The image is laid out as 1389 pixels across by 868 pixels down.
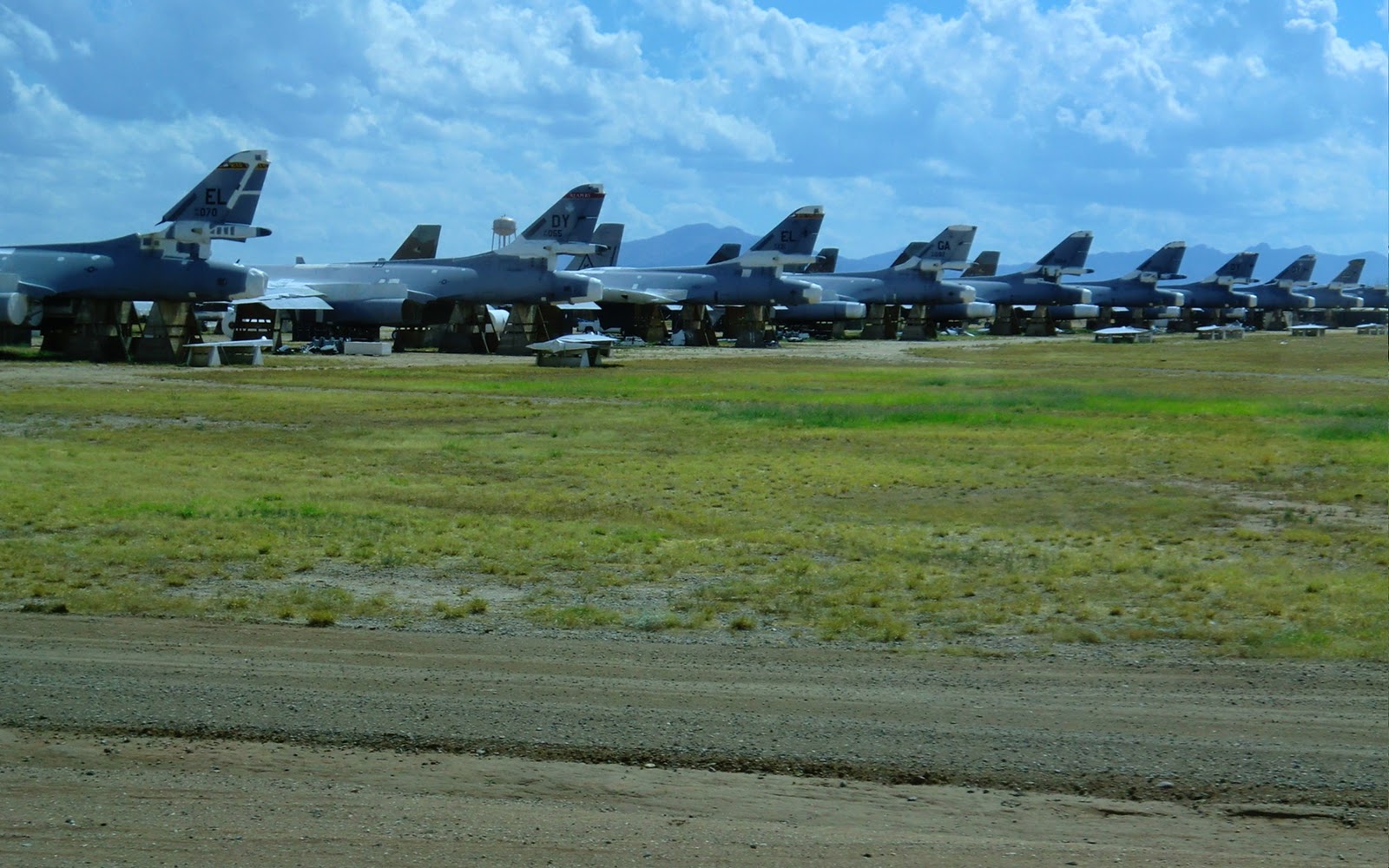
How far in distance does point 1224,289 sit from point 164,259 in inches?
3655

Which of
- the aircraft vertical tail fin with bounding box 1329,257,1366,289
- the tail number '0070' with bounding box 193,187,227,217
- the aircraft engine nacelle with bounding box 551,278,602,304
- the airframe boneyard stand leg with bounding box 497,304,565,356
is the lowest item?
the airframe boneyard stand leg with bounding box 497,304,565,356

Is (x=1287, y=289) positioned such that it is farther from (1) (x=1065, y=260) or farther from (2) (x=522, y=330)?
(2) (x=522, y=330)

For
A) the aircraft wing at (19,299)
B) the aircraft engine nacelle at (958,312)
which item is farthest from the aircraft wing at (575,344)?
the aircraft engine nacelle at (958,312)

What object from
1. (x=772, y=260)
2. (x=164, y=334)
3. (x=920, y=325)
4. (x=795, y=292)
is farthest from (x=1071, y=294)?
(x=164, y=334)

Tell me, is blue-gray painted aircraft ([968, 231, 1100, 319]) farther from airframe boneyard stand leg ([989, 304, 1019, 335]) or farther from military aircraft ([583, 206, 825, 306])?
military aircraft ([583, 206, 825, 306])

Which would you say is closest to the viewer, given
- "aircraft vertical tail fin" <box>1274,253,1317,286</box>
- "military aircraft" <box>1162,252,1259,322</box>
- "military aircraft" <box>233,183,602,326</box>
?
"military aircraft" <box>233,183,602,326</box>

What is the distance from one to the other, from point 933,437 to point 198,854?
20.8 meters

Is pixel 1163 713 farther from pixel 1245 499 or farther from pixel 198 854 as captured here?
pixel 1245 499

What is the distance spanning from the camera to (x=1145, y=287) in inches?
4395

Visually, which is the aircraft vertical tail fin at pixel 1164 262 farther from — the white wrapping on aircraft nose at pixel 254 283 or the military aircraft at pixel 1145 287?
the white wrapping on aircraft nose at pixel 254 283

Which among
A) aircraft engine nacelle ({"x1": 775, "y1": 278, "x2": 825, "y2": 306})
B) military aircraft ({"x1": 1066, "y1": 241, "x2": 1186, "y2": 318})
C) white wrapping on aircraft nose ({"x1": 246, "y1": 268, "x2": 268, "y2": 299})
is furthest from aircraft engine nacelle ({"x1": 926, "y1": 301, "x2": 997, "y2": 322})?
white wrapping on aircraft nose ({"x1": 246, "y1": 268, "x2": 268, "y2": 299})

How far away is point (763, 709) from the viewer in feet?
26.1

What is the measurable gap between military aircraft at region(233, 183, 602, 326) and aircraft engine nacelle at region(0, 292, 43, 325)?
1304 centimetres

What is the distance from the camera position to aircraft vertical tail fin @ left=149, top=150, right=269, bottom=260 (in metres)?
46.3
